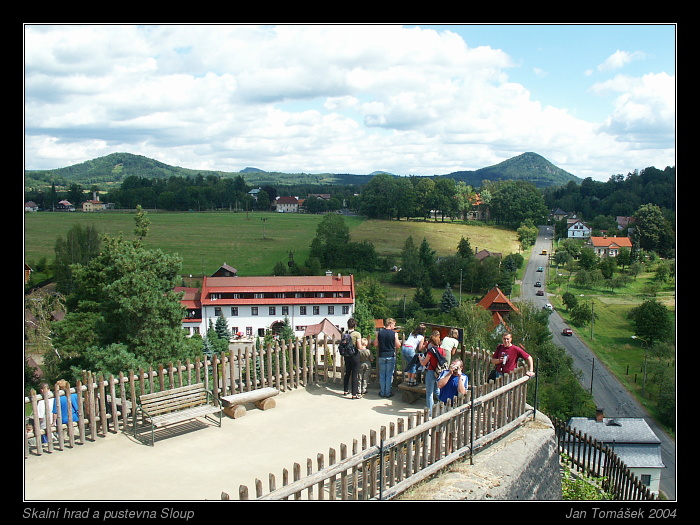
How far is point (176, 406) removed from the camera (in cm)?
864

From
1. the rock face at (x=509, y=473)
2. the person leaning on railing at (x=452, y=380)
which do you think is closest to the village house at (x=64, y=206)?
the person leaning on railing at (x=452, y=380)

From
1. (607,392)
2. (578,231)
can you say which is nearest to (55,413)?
(607,392)

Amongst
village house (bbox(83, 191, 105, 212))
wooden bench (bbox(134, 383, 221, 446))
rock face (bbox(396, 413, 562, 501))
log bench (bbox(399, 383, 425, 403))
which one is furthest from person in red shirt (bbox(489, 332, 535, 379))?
village house (bbox(83, 191, 105, 212))

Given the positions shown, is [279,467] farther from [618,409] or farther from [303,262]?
[303,262]

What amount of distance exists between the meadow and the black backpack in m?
72.5

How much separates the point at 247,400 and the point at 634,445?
29.1 metres

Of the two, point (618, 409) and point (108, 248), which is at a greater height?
point (108, 248)

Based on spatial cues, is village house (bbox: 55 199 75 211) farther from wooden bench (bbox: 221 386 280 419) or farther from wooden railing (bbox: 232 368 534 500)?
wooden railing (bbox: 232 368 534 500)

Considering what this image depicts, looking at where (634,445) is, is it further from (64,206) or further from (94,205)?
(94,205)

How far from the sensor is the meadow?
89.4m

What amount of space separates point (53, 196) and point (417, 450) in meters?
134

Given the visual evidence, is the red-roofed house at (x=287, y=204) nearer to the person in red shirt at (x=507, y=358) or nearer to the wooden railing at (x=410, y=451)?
the person in red shirt at (x=507, y=358)

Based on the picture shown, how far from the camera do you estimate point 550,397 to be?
127 ft
